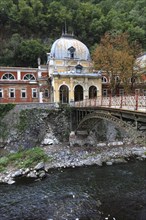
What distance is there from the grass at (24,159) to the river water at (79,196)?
95.4 inches

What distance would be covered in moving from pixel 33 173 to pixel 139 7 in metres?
77.3

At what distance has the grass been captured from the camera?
19969mm

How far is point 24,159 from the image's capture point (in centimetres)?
2150

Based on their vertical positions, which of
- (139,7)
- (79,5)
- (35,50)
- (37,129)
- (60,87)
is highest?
(139,7)

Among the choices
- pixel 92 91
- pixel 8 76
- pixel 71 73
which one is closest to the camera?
pixel 71 73

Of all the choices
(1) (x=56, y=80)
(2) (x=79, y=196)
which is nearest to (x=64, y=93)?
(1) (x=56, y=80)

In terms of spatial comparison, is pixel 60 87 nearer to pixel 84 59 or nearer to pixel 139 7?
pixel 84 59

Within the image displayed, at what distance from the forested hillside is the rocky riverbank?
2958cm

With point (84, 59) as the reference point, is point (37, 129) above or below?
below

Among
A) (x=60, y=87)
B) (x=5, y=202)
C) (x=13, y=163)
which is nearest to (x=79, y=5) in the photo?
(x=60, y=87)

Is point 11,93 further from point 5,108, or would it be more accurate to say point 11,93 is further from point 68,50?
point 68,50

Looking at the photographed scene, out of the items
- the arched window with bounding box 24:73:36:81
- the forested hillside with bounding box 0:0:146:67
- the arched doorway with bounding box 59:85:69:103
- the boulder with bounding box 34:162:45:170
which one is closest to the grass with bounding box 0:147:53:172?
the boulder with bounding box 34:162:45:170

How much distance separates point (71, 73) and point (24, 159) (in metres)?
17.4

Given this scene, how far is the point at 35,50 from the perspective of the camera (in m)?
47.5
